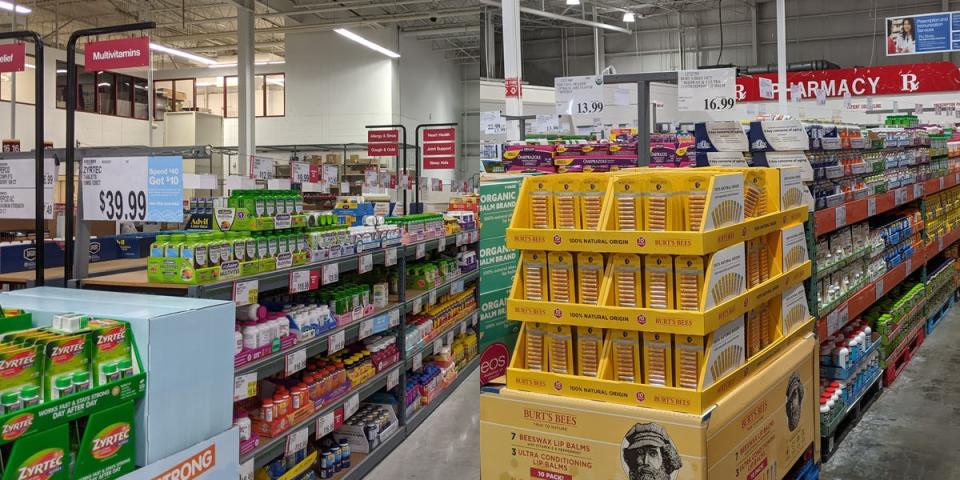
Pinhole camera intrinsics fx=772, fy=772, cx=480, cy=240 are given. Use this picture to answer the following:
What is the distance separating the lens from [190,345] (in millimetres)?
2107

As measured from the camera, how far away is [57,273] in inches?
134

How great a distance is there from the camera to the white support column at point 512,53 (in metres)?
6.04

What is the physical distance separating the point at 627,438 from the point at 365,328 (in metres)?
2.61

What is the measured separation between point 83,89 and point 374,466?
14.7m

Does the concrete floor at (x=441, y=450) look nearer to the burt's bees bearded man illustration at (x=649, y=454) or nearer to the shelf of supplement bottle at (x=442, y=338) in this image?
the shelf of supplement bottle at (x=442, y=338)

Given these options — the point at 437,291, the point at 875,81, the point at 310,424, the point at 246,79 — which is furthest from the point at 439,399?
the point at 875,81

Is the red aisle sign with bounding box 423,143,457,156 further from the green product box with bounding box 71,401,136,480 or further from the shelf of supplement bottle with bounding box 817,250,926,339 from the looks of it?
the green product box with bounding box 71,401,136,480

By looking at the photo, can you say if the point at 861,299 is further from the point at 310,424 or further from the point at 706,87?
the point at 310,424

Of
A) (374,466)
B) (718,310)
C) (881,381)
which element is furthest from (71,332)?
(881,381)

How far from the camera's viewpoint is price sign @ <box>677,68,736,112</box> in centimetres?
416

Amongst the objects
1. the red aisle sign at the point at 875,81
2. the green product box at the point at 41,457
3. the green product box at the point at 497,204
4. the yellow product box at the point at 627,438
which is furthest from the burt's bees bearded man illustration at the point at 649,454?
the red aisle sign at the point at 875,81

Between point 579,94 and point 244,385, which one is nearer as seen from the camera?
point 244,385

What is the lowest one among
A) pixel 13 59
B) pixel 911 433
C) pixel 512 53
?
Answer: pixel 911 433

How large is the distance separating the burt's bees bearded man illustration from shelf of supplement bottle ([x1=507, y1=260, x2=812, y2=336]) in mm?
293
